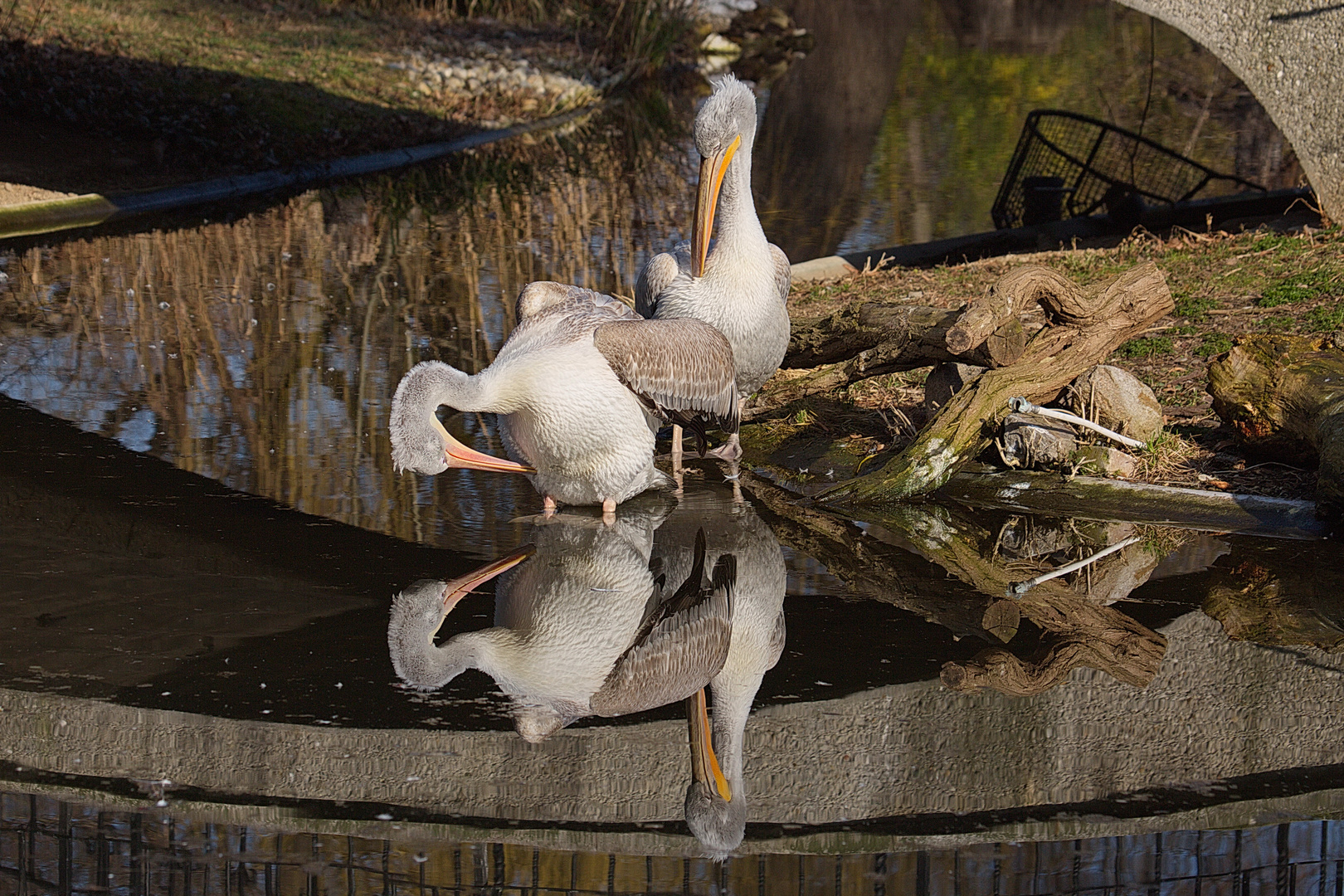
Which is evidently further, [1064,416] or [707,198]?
[707,198]

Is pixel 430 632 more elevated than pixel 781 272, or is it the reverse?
pixel 781 272

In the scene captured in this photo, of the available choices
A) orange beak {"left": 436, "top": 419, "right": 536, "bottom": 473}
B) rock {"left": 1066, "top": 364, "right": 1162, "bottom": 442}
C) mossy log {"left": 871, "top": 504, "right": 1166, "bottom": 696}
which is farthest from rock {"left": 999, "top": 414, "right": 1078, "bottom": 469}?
orange beak {"left": 436, "top": 419, "right": 536, "bottom": 473}

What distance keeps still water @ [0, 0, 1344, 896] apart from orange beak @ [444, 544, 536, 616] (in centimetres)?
6

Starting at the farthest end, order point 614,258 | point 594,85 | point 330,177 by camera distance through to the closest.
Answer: point 594,85 < point 330,177 < point 614,258

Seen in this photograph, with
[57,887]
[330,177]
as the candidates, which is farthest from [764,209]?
[57,887]

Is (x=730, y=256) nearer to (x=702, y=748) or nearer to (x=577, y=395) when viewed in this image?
(x=577, y=395)

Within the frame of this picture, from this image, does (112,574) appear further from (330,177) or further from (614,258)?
(330,177)

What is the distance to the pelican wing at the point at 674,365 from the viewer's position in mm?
6164

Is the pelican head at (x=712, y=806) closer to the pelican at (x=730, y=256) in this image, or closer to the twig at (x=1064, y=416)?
the pelican at (x=730, y=256)

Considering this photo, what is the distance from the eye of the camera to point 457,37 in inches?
1095

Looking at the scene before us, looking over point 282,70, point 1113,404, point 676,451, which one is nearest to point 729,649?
point 676,451

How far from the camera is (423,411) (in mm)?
5637

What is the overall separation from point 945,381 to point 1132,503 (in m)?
1.26

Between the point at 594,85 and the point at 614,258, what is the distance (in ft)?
48.3
